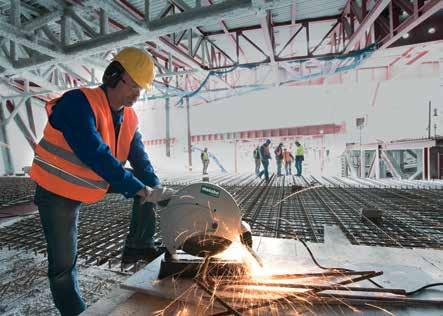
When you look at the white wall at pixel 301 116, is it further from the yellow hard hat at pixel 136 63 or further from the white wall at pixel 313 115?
the yellow hard hat at pixel 136 63

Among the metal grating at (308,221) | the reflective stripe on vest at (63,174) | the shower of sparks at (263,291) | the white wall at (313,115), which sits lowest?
the metal grating at (308,221)

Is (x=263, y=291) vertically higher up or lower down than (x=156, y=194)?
lower down

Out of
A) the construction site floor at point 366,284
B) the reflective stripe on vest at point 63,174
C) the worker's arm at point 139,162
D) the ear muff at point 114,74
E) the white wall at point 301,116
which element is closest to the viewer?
the construction site floor at point 366,284

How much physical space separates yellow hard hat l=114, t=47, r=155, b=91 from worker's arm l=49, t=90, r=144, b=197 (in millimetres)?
330

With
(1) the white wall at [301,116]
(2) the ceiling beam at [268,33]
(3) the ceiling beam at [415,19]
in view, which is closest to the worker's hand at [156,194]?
(2) the ceiling beam at [268,33]

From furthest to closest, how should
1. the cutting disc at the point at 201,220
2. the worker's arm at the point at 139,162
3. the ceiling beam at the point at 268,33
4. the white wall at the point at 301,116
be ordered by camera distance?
the white wall at the point at 301,116 → the ceiling beam at the point at 268,33 → the worker's arm at the point at 139,162 → the cutting disc at the point at 201,220

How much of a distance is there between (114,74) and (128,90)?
12 cm

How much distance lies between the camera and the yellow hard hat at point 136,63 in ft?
5.50

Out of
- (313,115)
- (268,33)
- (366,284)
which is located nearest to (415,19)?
(268,33)

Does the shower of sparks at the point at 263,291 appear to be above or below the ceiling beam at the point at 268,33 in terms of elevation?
below

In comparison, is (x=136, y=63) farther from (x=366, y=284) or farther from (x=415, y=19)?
(x=415, y=19)

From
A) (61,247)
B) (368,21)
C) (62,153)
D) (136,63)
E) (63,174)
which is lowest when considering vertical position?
(61,247)

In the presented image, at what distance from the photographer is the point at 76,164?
5.33ft

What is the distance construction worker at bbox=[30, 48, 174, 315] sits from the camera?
153 centimetres
